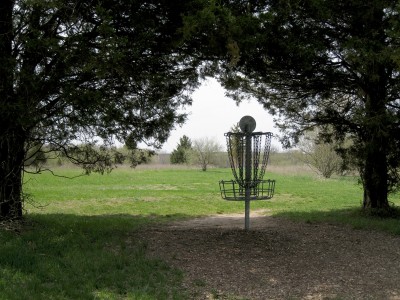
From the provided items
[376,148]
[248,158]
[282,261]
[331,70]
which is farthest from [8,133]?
[376,148]

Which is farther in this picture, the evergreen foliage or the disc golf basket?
the evergreen foliage

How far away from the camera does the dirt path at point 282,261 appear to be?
611 cm

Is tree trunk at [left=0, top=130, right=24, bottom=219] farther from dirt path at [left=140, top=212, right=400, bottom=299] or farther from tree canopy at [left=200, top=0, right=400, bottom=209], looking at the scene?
tree canopy at [left=200, top=0, right=400, bottom=209]

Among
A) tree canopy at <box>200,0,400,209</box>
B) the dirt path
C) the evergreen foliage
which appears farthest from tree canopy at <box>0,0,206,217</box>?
the evergreen foliage

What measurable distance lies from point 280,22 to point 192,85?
9.09ft

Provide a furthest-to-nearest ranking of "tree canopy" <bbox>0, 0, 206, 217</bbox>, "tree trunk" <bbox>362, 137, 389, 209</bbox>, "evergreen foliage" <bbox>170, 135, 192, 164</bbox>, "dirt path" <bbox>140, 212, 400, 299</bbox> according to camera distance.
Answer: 1. "evergreen foliage" <bbox>170, 135, 192, 164</bbox>
2. "tree trunk" <bbox>362, 137, 389, 209</bbox>
3. "tree canopy" <bbox>0, 0, 206, 217</bbox>
4. "dirt path" <bbox>140, 212, 400, 299</bbox>

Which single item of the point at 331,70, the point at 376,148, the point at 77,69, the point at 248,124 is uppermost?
the point at 331,70

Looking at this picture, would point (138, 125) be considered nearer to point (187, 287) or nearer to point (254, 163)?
point (254, 163)

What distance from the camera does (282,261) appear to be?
289 inches

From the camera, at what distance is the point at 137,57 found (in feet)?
24.5

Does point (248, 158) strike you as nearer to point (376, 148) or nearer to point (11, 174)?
point (376, 148)

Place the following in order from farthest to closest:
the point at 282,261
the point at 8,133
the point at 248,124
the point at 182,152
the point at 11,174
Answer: the point at 182,152, the point at 248,124, the point at 11,174, the point at 8,133, the point at 282,261

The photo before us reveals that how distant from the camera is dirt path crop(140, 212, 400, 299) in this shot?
240 inches

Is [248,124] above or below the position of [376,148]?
above
